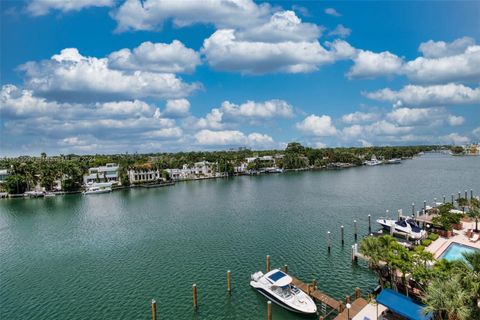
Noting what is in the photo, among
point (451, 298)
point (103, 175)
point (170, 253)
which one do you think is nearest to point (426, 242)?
point (451, 298)

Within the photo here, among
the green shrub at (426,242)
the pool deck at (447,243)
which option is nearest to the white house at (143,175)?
the green shrub at (426,242)

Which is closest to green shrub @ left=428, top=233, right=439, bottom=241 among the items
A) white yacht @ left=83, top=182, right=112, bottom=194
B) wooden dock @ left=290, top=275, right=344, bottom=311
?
wooden dock @ left=290, top=275, right=344, bottom=311

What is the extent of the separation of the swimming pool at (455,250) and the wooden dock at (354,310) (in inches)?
575

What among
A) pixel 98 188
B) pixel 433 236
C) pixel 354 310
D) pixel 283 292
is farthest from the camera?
pixel 98 188

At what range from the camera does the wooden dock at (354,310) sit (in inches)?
914

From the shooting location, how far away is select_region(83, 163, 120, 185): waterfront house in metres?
126

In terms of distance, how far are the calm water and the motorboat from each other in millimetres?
3835

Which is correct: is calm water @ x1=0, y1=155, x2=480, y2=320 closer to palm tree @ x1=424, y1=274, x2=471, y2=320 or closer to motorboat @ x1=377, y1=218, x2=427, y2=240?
motorboat @ x1=377, y1=218, x2=427, y2=240

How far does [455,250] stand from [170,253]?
36.0m

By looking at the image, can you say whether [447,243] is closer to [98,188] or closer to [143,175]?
[98,188]

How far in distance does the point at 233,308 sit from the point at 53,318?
1608cm

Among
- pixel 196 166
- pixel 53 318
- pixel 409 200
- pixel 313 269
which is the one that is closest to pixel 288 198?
pixel 409 200

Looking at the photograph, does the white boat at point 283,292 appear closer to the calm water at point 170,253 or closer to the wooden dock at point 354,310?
the calm water at point 170,253

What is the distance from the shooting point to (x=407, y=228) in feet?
139
